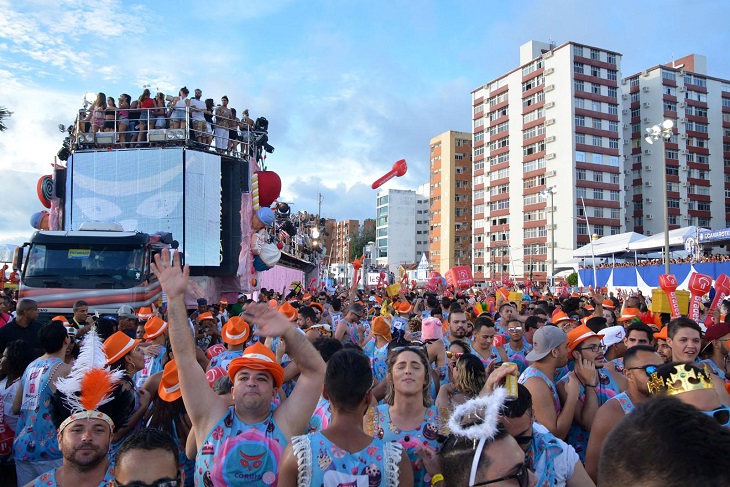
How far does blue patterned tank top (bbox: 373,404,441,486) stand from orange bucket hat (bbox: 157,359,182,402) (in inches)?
57.4

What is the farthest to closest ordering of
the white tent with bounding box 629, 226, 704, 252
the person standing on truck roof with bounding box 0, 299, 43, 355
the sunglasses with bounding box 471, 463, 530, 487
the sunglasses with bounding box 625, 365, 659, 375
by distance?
the white tent with bounding box 629, 226, 704, 252, the person standing on truck roof with bounding box 0, 299, 43, 355, the sunglasses with bounding box 625, 365, 659, 375, the sunglasses with bounding box 471, 463, 530, 487

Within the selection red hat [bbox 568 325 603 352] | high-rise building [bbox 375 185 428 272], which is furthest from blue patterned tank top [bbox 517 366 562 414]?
high-rise building [bbox 375 185 428 272]

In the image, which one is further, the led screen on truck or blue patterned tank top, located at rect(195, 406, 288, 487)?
the led screen on truck

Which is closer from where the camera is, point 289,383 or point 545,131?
point 289,383

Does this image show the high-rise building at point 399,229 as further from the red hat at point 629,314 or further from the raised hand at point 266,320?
the raised hand at point 266,320

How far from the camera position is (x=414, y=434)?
3426 mm

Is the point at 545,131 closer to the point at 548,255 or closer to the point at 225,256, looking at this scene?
the point at 548,255

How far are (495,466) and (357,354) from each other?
111cm

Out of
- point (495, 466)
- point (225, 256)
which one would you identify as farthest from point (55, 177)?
point (495, 466)

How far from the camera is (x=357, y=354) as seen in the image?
3.13 meters

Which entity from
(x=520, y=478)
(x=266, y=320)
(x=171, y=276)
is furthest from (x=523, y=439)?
(x=171, y=276)

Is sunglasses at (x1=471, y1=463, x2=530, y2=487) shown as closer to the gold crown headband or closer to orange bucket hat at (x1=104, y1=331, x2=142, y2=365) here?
the gold crown headband

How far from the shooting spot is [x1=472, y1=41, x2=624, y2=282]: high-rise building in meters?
63.9

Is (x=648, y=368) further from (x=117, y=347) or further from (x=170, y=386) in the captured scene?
(x=117, y=347)
